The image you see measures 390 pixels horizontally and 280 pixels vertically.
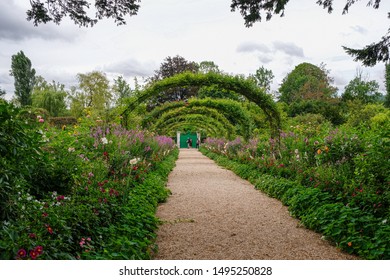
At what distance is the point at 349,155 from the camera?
5.35 meters

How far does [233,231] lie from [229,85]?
6.93m

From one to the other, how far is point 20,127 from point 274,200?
5234mm

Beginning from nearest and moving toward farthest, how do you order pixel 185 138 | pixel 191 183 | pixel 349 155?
1. pixel 349 155
2. pixel 191 183
3. pixel 185 138

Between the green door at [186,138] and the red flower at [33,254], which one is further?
the green door at [186,138]

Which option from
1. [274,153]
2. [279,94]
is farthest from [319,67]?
[274,153]

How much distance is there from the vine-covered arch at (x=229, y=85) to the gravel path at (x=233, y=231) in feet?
13.6

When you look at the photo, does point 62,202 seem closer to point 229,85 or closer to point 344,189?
point 344,189

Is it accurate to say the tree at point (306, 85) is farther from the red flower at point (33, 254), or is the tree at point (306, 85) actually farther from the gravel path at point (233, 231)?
the red flower at point (33, 254)

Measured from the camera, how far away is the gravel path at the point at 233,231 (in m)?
3.63

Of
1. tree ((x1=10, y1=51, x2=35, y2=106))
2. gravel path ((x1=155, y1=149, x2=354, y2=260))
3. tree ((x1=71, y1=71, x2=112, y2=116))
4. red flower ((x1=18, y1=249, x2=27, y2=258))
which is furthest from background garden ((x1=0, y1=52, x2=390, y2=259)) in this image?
tree ((x1=71, y1=71, x2=112, y2=116))

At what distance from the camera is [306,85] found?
1559 inches

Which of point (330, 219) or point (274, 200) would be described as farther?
point (274, 200)

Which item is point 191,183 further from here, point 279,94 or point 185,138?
point 279,94

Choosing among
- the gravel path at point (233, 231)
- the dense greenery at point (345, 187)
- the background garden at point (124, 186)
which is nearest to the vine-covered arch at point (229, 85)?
the background garden at point (124, 186)
